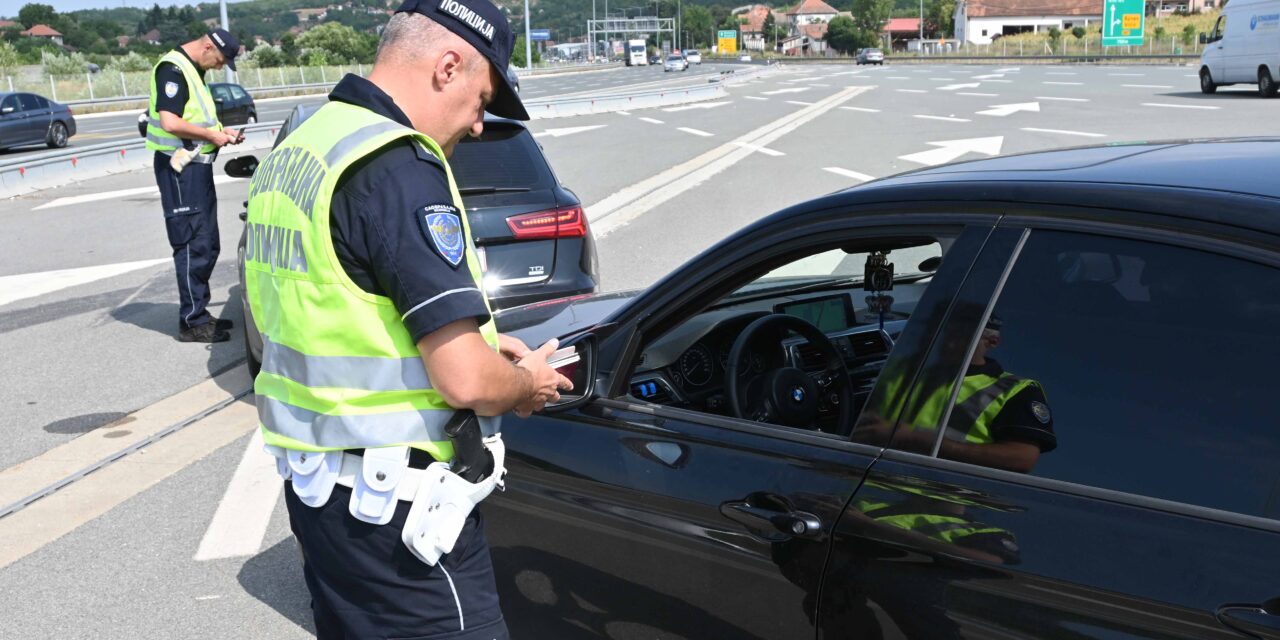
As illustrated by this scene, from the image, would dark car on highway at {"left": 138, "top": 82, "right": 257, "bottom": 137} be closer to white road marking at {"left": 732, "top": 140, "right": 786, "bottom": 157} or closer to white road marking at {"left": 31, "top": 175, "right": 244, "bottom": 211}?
white road marking at {"left": 31, "top": 175, "right": 244, "bottom": 211}

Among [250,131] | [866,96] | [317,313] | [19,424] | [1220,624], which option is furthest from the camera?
[866,96]

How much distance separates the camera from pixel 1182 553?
1.87m

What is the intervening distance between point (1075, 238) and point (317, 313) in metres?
1.41

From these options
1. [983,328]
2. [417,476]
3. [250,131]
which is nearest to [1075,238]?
[983,328]

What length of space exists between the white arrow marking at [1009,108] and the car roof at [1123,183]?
21.3 metres

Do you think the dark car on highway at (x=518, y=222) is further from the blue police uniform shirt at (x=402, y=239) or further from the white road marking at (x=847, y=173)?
the white road marking at (x=847, y=173)

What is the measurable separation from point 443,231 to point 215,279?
894cm

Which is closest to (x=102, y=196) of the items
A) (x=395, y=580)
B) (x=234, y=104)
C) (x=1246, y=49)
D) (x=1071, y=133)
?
(x=1071, y=133)

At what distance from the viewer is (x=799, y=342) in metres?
3.49

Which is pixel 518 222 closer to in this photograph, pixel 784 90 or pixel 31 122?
pixel 31 122

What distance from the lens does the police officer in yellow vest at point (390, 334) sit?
6.88 ft

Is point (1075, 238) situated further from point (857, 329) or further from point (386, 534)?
point (857, 329)

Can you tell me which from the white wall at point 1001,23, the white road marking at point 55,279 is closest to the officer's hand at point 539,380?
the white road marking at point 55,279

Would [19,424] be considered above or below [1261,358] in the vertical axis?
below
